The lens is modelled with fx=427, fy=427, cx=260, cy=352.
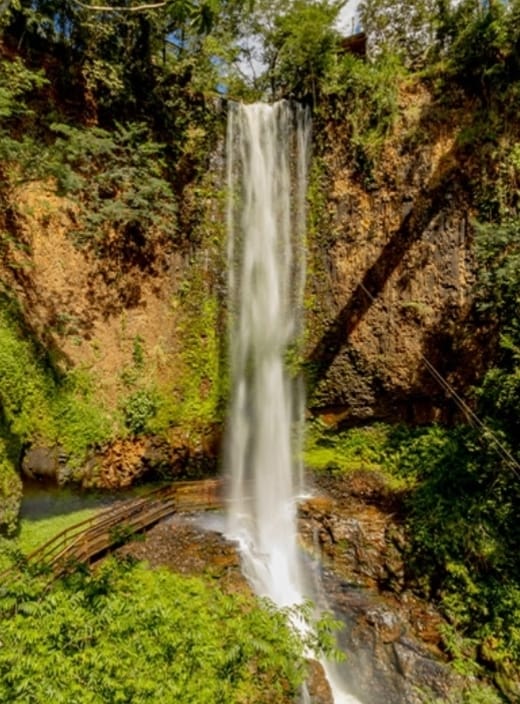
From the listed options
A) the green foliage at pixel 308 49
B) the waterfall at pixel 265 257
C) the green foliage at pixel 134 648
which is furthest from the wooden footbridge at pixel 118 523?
the green foliage at pixel 308 49

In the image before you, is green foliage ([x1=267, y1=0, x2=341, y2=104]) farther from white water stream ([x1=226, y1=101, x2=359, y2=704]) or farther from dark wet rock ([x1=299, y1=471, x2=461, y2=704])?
dark wet rock ([x1=299, y1=471, x2=461, y2=704])

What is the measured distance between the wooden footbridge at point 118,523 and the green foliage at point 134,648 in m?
1.74

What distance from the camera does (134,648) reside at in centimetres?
392

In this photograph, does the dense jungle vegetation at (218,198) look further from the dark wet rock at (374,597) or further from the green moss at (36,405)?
the dark wet rock at (374,597)

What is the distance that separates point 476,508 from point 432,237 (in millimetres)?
7041

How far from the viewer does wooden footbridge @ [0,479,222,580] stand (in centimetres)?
771

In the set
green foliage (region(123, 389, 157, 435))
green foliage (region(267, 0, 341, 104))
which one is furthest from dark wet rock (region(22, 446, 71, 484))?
green foliage (region(267, 0, 341, 104))

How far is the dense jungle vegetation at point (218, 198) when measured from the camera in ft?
25.5

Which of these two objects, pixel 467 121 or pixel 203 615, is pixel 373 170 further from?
pixel 203 615

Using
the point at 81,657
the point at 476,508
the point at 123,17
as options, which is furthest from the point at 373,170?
the point at 81,657

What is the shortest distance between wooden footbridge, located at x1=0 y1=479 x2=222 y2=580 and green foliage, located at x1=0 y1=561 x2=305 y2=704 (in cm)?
174

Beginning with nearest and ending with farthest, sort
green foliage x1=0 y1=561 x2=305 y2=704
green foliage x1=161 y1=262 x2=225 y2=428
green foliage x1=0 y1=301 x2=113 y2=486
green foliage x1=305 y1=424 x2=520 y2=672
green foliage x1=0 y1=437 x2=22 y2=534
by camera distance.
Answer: green foliage x1=0 y1=561 x2=305 y2=704, green foliage x1=305 y1=424 x2=520 y2=672, green foliage x1=0 y1=437 x2=22 y2=534, green foliage x1=0 y1=301 x2=113 y2=486, green foliage x1=161 y1=262 x2=225 y2=428

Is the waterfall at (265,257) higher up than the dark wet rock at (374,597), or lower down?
higher up

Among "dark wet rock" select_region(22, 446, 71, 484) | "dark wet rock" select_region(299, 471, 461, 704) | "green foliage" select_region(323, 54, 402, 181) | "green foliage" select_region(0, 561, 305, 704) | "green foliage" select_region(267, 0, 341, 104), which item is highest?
"green foliage" select_region(267, 0, 341, 104)
